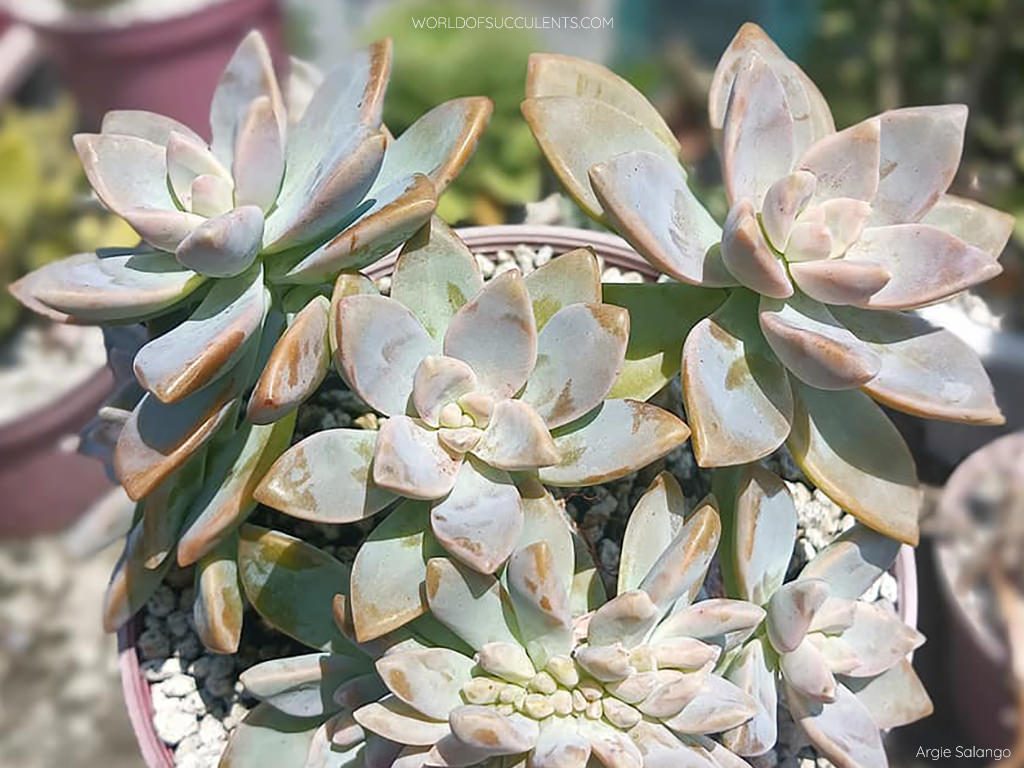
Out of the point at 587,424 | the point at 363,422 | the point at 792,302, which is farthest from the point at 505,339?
the point at 363,422

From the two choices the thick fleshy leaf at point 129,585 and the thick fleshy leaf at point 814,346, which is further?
the thick fleshy leaf at point 129,585

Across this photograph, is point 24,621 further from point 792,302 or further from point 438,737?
point 792,302

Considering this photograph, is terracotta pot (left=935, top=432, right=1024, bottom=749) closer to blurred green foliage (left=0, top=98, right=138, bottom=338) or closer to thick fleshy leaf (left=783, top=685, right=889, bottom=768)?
thick fleshy leaf (left=783, top=685, right=889, bottom=768)

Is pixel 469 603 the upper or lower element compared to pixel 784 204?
lower

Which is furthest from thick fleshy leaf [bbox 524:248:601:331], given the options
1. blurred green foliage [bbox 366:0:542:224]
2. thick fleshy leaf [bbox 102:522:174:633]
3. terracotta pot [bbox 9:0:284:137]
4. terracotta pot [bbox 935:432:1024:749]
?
terracotta pot [bbox 9:0:284:137]

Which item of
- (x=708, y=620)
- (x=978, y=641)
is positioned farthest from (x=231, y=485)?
(x=978, y=641)

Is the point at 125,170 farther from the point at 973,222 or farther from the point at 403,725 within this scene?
the point at 973,222

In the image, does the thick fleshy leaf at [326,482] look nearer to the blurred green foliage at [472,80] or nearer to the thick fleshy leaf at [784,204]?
the thick fleshy leaf at [784,204]

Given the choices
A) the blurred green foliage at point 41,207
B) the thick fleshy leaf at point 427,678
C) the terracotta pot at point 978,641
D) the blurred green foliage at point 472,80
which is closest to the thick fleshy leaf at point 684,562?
the thick fleshy leaf at point 427,678
